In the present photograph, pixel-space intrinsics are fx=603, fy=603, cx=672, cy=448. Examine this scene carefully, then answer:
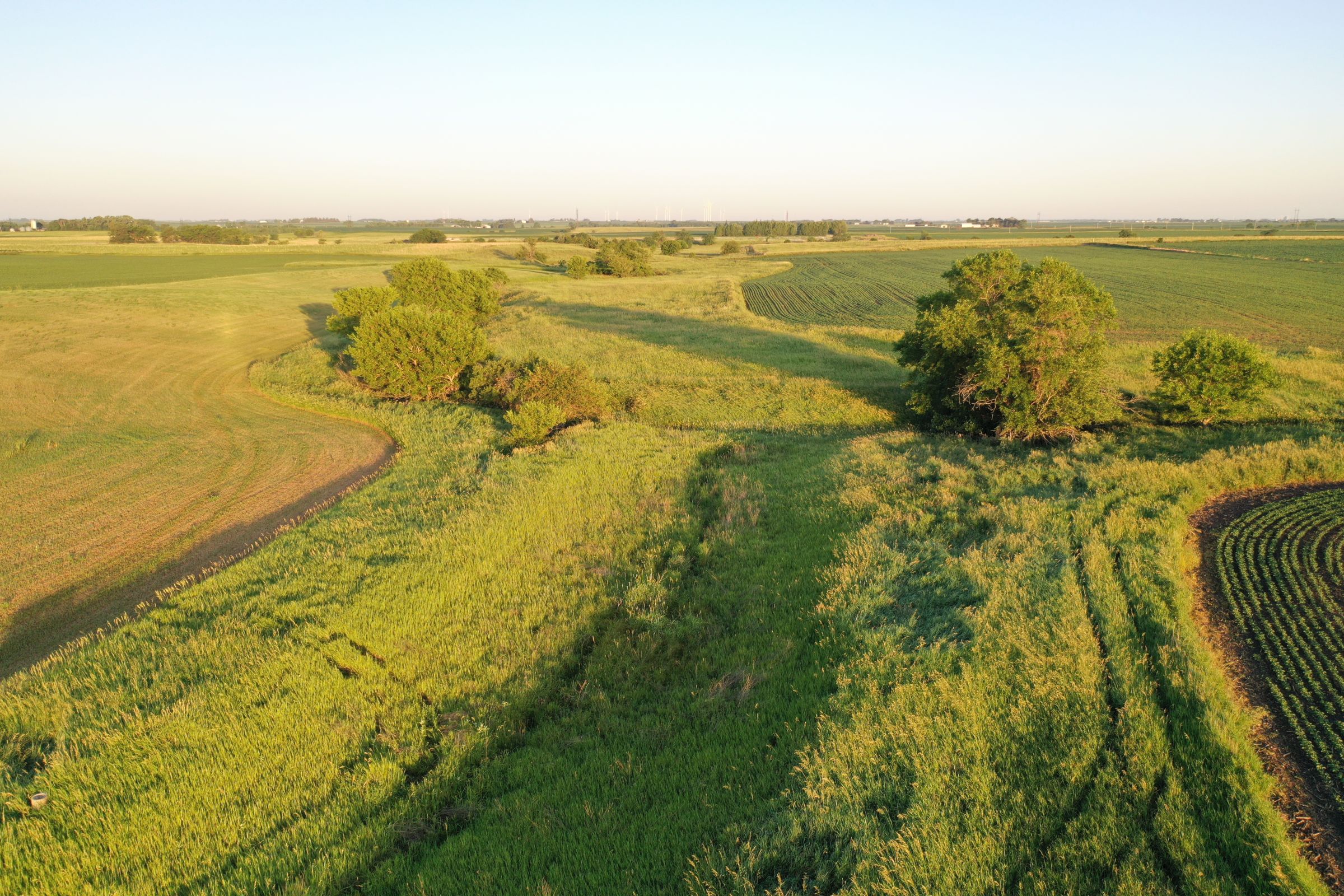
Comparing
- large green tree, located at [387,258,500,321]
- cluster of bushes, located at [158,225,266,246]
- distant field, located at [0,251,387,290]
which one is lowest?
large green tree, located at [387,258,500,321]

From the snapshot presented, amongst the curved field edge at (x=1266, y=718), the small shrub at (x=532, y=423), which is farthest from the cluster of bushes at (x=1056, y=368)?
the small shrub at (x=532, y=423)

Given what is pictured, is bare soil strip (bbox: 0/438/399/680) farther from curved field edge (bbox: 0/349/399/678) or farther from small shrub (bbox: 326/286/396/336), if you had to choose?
small shrub (bbox: 326/286/396/336)

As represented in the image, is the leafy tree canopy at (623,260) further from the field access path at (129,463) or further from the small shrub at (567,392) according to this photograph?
the small shrub at (567,392)

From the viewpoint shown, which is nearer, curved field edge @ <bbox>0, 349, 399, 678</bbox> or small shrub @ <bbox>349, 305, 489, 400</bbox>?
curved field edge @ <bbox>0, 349, 399, 678</bbox>

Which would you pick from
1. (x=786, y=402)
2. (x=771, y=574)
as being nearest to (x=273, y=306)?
(x=786, y=402)

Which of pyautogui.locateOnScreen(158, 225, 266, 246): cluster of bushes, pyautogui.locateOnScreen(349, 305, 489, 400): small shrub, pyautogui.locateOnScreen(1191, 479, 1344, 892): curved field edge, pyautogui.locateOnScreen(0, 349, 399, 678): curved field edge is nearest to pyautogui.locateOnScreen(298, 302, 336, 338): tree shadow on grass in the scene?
pyautogui.locateOnScreen(349, 305, 489, 400): small shrub

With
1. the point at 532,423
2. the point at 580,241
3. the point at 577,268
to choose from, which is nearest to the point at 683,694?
the point at 532,423
